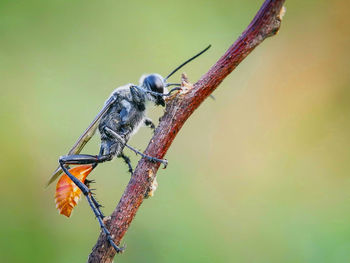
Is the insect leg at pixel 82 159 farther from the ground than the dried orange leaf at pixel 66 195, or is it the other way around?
the insect leg at pixel 82 159

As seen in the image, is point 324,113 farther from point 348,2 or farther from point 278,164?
point 348,2

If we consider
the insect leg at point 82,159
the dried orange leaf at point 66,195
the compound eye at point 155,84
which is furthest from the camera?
the compound eye at point 155,84

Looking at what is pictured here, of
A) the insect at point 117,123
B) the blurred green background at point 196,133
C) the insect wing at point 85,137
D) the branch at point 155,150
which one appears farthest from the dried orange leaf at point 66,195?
the blurred green background at point 196,133

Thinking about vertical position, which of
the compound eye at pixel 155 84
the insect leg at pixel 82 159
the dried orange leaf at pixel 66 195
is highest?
the compound eye at pixel 155 84

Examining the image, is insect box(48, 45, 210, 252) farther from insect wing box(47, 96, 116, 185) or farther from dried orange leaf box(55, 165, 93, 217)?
dried orange leaf box(55, 165, 93, 217)

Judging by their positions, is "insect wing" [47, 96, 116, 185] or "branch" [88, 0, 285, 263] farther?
"insect wing" [47, 96, 116, 185]

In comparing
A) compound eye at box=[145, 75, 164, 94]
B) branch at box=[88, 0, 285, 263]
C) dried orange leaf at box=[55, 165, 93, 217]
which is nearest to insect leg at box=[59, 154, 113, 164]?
dried orange leaf at box=[55, 165, 93, 217]

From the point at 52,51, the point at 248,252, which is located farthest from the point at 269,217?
the point at 52,51

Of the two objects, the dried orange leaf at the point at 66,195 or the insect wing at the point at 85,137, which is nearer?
the dried orange leaf at the point at 66,195

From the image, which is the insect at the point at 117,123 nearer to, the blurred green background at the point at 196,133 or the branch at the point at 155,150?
the blurred green background at the point at 196,133
